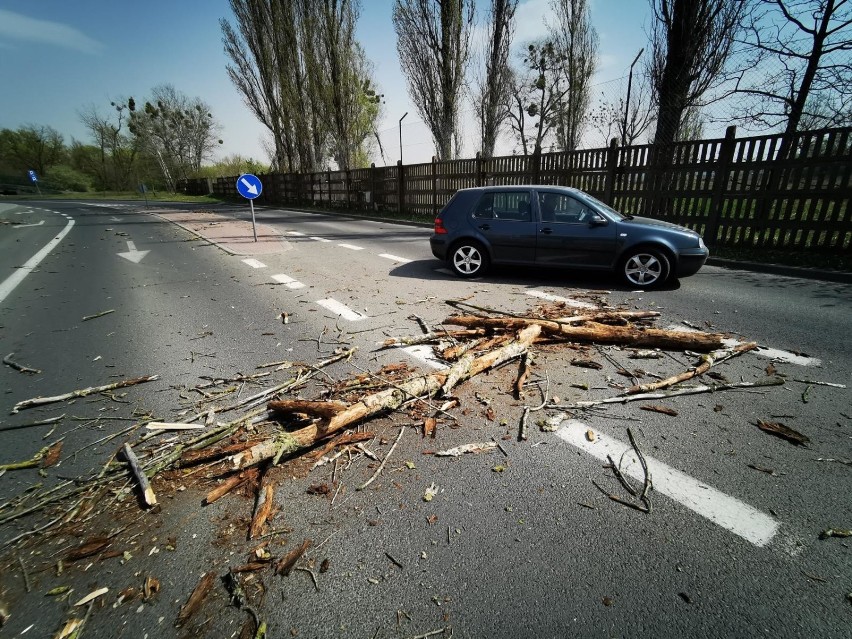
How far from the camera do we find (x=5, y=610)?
1.62 m

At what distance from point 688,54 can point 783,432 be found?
12376 millimetres

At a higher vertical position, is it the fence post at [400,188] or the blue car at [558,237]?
the fence post at [400,188]

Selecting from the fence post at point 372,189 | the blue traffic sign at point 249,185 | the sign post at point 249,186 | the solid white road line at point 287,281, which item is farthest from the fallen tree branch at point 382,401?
the fence post at point 372,189

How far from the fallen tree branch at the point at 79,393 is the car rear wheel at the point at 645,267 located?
6.74 m

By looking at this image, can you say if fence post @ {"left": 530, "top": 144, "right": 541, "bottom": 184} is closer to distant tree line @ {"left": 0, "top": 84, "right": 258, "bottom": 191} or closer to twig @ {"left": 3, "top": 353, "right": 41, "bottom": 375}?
twig @ {"left": 3, "top": 353, "right": 41, "bottom": 375}

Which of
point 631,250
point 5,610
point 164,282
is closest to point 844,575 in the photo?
point 5,610

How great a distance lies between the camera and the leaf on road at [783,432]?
2613 mm

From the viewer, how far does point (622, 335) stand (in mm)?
4117

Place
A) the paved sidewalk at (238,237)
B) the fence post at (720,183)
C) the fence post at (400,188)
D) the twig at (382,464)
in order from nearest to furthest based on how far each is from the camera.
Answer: the twig at (382,464) < the fence post at (720,183) < the paved sidewalk at (238,237) < the fence post at (400,188)

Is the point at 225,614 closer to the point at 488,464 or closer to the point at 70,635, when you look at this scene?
the point at 70,635

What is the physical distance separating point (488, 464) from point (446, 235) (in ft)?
18.4

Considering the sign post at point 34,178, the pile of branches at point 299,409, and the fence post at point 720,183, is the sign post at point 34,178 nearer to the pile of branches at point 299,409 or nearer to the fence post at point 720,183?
the pile of branches at point 299,409

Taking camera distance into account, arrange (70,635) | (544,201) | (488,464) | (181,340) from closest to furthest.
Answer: (70,635) → (488,464) → (181,340) → (544,201)

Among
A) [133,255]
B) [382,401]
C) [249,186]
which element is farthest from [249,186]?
[382,401]
